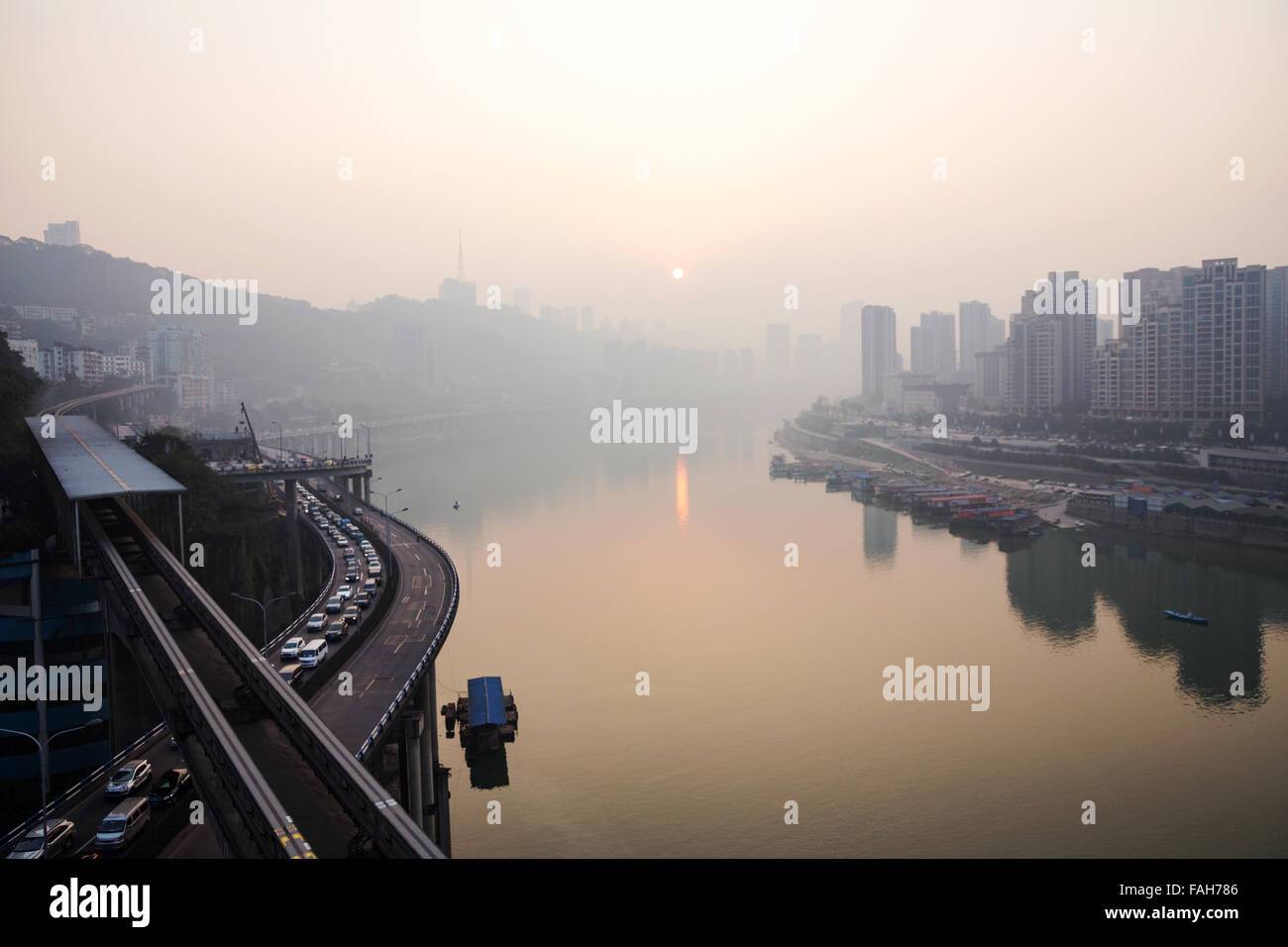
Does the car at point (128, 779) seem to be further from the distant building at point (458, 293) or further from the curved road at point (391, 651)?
the distant building at point (458, 293)

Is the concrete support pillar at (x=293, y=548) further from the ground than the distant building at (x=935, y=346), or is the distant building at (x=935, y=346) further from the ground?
the distant building at (x=935, y=346)

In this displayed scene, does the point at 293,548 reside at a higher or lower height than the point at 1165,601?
higher

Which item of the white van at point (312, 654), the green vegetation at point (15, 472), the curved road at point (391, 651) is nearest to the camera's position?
the curved road at point (391, 651)

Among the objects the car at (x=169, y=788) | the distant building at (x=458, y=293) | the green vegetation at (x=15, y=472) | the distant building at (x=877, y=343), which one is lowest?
the car at (x=169, y=788)

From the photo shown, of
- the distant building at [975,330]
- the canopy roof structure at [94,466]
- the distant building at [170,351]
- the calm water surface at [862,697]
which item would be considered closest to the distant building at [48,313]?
the distant building at [170,351]

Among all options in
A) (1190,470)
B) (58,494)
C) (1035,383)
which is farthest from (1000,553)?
(1035,383)

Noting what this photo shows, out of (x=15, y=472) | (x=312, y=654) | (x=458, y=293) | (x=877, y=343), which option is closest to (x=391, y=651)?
(x=312, y=654)

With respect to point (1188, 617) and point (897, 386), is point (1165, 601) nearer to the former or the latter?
point (1188, 617)

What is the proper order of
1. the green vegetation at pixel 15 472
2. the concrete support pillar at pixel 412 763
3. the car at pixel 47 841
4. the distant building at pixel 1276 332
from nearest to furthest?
the car at pixel 47 841 → the concrete support pillar at pixel 412 763 → the green vegetation at pixel 15 472 → the distant building at pixel 1276 332
